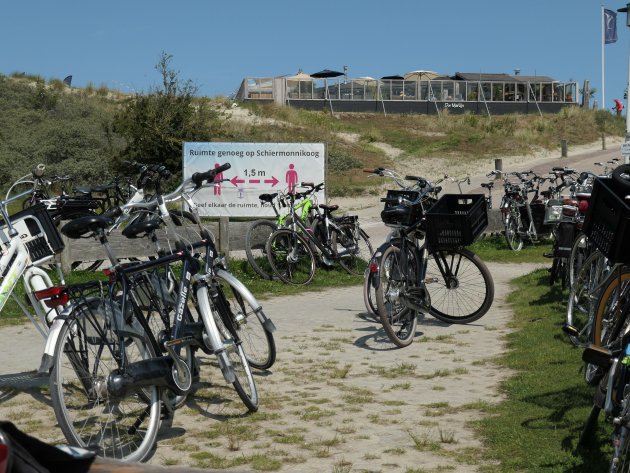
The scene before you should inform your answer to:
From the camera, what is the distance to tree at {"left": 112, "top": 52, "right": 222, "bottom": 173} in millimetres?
25969

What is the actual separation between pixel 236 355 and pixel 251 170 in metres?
10.1

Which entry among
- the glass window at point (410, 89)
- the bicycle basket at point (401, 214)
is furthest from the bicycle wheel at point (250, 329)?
the glass window at point (410, 89)

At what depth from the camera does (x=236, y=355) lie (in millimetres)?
6230

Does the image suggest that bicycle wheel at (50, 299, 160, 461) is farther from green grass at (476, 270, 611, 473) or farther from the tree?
the tree

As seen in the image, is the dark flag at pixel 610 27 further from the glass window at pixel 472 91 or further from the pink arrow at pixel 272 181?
the pink arrow at pixel 272 181

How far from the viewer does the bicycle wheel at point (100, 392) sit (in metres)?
5.23

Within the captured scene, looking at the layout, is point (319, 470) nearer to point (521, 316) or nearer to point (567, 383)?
point (567, 383)

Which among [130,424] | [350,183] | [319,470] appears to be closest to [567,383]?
[319,470]

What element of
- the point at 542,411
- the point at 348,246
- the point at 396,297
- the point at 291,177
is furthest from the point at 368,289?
the point at 291,177

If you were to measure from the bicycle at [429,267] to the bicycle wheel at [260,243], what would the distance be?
A: 139 inches

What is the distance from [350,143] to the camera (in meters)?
42.4

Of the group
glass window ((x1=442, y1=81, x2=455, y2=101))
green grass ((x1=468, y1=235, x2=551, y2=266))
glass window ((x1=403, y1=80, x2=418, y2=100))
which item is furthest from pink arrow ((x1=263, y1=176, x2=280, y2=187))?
glass window ((x1=442, y1=81, x2=455, y2=101))

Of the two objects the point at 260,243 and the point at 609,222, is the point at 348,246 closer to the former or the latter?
the point at 260,243

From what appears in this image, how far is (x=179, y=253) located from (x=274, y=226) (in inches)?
295
